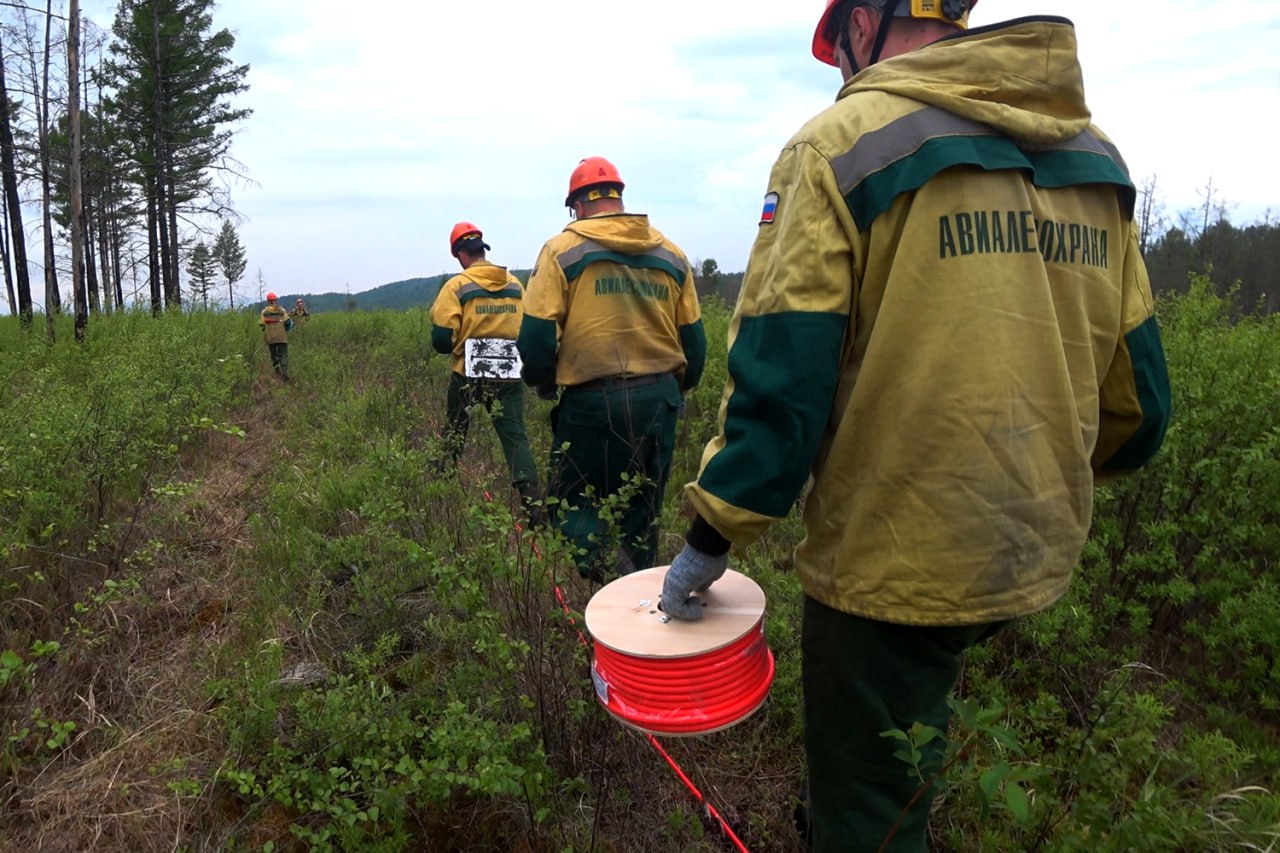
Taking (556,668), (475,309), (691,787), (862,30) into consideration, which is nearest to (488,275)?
(475,309)

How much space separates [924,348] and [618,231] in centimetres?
267

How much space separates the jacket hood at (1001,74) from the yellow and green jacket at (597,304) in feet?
8.19

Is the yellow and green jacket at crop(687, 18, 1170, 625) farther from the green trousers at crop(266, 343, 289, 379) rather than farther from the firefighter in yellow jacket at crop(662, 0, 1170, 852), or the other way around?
the green trousers at crop(266, 343, 289, 379)

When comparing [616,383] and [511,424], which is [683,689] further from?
[511,424]

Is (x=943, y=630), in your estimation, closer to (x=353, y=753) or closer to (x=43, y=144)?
(x=353, y=753)

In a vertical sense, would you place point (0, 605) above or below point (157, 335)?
below

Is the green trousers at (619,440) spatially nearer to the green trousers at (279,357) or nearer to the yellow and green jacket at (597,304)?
the yellow and green jacket at (597,304)

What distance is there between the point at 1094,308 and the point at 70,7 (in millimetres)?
13276

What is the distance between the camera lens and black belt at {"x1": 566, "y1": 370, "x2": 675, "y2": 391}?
384 centimetres

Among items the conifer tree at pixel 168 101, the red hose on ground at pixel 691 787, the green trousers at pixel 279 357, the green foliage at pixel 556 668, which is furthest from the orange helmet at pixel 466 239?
the conifer tree at pixel 168 101

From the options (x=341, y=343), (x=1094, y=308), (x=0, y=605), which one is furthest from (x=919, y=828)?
(x=341, y=343)

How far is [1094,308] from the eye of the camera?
1.48 meters

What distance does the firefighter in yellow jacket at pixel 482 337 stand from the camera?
5.43 m

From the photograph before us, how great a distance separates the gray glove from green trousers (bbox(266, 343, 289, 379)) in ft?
36.5
